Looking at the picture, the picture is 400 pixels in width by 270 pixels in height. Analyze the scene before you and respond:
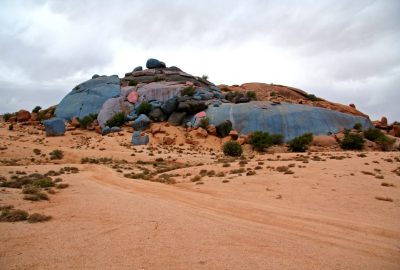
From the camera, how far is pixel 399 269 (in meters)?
4.93

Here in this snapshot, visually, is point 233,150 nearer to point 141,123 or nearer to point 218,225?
point 141,123

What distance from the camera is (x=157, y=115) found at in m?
39.8

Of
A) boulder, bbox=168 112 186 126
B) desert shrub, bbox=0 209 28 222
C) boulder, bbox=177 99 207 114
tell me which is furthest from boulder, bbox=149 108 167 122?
desert shrub, bbox=0 209 28 222

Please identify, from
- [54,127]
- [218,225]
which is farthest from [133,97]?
[218,225]

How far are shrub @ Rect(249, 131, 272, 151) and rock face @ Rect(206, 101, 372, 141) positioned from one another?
12.2 feet

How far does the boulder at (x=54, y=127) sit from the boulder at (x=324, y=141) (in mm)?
27262

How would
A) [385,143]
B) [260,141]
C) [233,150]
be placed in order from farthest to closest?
[260,141]
[385,143]
[233,150]

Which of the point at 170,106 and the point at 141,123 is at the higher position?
the point at 170,106

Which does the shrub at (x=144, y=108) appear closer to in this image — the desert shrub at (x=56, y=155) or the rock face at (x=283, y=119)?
the rock face at (x=283, y=119)

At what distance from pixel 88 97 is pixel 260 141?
91.3ft

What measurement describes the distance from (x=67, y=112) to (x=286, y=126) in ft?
99.4

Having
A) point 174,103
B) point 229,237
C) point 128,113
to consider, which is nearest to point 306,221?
point 229,237

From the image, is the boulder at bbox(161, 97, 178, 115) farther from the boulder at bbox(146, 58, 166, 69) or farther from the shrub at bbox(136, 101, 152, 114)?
the boulder at bbox(146, 58, 166, 69)

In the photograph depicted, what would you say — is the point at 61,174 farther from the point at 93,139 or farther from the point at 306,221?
the point at 93,139
